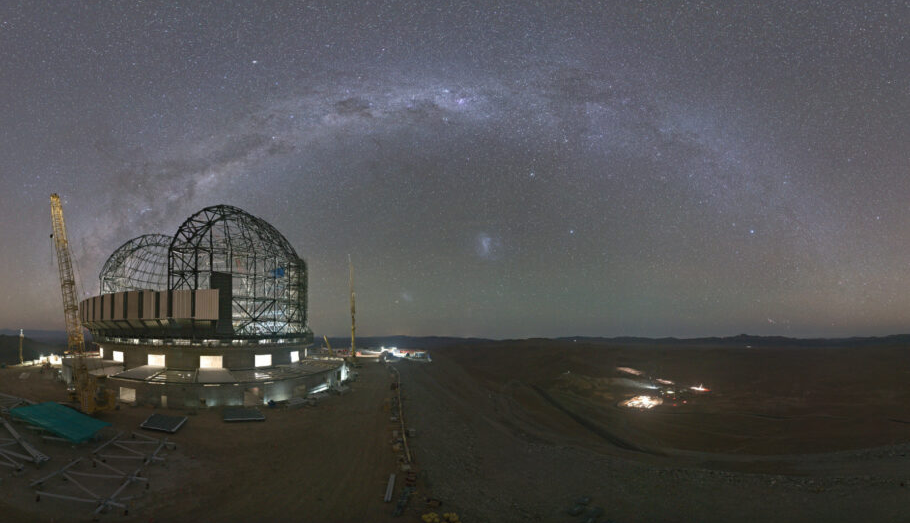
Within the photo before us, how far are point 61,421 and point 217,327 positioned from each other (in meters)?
14.9

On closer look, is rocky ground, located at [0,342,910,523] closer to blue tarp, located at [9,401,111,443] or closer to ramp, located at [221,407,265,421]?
ramp, located at [221,407,265,421]

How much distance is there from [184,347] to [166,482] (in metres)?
20.7

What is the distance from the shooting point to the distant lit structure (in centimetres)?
3116

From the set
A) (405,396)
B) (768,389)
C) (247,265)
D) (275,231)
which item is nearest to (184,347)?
(247,265)

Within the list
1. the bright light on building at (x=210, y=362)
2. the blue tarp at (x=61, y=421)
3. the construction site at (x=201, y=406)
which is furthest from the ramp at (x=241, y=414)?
the bright light on building at (x=210, y=362)

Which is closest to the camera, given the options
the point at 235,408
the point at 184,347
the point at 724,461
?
the point at 724,461

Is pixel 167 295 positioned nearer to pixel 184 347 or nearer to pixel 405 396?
pixel 184 347

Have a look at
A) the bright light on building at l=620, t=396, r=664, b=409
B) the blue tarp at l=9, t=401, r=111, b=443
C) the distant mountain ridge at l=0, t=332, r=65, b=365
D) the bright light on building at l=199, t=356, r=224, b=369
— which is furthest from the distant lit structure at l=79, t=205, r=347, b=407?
the distant mountain ridge at l=0, t=332, r=65, b=365

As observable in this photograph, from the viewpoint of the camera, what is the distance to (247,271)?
130 ft

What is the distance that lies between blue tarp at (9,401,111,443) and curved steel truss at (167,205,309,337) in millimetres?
14655

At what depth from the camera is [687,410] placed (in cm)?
3869

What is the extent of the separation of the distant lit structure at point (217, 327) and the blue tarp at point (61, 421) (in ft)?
26.2

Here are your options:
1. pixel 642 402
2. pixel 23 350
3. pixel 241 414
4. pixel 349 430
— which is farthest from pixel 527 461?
pixel 23 350

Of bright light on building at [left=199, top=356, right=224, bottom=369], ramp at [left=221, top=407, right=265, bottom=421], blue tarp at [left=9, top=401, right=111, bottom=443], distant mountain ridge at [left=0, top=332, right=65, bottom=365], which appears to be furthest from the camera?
distant mountain ridge at [left=0, top=332, right=65, bottom=365]
